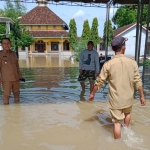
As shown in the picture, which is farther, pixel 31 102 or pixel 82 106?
pixel 31 102

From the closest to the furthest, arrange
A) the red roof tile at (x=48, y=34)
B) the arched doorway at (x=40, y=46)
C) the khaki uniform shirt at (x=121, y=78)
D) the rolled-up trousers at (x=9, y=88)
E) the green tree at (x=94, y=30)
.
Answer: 1. the khaki uniform shirt at (x=121, y=78)
2. the rolled-up trousers at (x=9, y=88)
3. the green tree at (x=94, y=30)
4. the red roof tile at (x=48, y=34)
5. the arched doorway at (x=40, y=46)

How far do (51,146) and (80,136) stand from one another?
59 cm

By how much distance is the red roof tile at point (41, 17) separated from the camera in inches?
1758

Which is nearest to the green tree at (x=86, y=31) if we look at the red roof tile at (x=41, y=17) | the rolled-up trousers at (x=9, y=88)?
the red roof tile at (x=41, y=17)

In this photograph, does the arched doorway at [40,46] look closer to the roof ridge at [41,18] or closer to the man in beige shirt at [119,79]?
the roof ridge at [41,18]

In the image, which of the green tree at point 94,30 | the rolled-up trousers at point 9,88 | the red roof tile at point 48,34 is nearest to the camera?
the rolled-up trousers at point 9,88

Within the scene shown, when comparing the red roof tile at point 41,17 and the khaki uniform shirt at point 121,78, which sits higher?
the red roof tile at point 41,17

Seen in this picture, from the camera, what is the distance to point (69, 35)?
134ft

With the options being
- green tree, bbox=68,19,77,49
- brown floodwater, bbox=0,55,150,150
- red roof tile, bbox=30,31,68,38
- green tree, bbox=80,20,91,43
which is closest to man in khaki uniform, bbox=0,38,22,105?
brown floodwater, bbox=0,55,150,150

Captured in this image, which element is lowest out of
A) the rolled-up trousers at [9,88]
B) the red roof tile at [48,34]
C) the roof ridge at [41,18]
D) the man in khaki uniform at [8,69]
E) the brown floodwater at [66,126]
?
the brown floodwater at [66,126]

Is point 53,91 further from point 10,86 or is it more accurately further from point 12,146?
point 12,146

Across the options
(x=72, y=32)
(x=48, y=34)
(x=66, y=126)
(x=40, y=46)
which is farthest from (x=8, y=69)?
(x=40, y=46)

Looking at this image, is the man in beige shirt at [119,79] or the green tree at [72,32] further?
the green tree at [72,32]

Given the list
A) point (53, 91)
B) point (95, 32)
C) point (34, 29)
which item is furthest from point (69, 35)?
point (53, 91)
